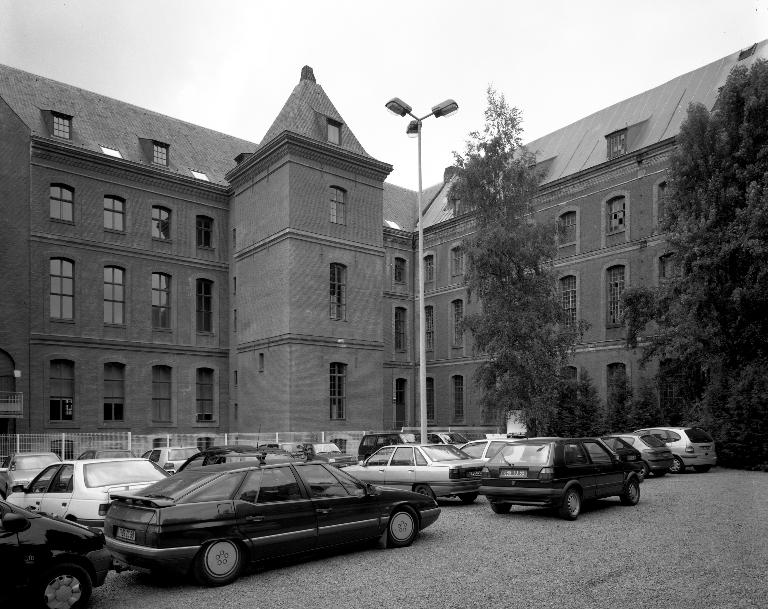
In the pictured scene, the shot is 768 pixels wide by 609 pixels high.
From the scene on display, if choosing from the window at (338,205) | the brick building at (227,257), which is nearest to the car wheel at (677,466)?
the brick building at (227,257)

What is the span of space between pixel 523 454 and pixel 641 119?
1114 inches

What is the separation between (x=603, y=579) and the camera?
8.09 m

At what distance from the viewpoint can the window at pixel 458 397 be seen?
44125mm

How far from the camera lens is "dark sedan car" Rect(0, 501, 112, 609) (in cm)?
684

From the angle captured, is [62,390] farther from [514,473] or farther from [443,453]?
[514,473]

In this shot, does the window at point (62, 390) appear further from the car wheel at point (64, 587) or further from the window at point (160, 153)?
the car wheel at point (64, 587)

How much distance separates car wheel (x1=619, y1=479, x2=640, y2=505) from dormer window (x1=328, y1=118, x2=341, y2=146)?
26024mm

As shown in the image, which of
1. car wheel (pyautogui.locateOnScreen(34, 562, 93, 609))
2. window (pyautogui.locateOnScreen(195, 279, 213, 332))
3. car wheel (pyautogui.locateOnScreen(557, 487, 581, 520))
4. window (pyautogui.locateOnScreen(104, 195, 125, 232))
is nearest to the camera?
car wheel (pyautogui.locateOnScreen(34, 562, 93, 609))

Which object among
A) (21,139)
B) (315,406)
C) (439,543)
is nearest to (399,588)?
(439,543)

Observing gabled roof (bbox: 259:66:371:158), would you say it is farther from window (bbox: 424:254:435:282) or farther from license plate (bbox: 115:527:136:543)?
license plate (bbox: 115:527:136:543)

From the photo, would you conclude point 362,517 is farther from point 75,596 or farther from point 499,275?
point 499,275

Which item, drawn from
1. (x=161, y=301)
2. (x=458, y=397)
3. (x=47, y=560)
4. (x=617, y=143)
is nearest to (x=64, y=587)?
(x=47, y=560)

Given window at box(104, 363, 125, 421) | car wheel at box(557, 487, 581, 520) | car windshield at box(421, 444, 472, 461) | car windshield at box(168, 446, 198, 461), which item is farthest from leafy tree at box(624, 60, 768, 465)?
window at box(104, 363, 125, 421)

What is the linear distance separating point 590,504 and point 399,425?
95.9ft
